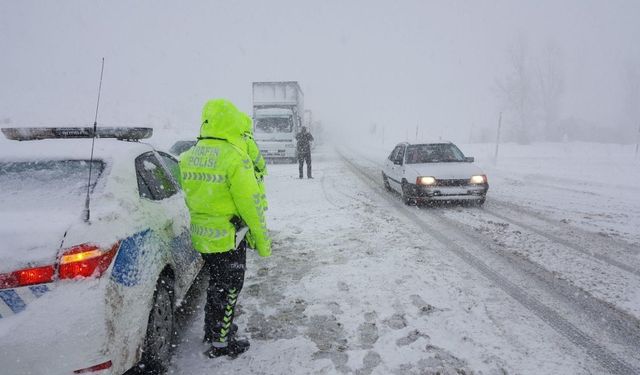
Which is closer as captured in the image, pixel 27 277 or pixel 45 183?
pixel 27 277

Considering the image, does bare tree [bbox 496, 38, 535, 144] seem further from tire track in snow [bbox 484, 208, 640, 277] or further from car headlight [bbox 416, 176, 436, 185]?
tire track in snow [bbox 484, 208, 640, 277]

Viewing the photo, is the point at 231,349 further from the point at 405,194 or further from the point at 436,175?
the point at 405,194

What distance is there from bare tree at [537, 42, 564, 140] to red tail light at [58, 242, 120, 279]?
57.0 meters

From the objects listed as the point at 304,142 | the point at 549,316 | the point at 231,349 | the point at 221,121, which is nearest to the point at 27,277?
the point at 221,121

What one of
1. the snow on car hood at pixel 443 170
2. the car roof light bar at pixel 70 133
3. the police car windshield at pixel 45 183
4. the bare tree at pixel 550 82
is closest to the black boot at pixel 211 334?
the police car windshield at pixel 45 183

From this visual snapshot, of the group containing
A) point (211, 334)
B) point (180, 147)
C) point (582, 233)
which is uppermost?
point (180, 147)

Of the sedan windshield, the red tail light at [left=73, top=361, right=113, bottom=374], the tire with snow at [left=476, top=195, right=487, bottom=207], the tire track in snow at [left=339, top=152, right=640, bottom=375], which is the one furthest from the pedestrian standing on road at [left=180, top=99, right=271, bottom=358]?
the sedan windshield

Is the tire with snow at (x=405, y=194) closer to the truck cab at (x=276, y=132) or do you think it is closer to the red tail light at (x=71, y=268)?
the red tail light at (x=71, y=268)

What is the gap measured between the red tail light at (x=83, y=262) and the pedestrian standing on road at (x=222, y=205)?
3.01ft

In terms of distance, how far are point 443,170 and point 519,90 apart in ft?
149

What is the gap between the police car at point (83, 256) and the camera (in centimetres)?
203

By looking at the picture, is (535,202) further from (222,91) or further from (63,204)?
(222,91)

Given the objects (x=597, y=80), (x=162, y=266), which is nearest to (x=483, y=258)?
(x=162, y=266)

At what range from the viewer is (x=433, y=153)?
34.8 ft
